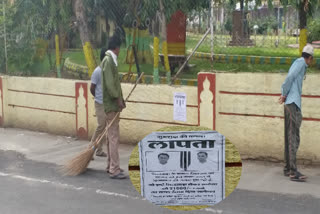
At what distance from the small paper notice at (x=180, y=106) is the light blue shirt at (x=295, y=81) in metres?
1.94

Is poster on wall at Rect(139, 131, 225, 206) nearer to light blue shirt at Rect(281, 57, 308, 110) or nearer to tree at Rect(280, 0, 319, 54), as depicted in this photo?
light blue shirt at Rect(281, 57, 308, 110)

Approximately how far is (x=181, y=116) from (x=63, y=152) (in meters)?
2.05

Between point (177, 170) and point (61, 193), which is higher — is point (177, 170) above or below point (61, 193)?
above

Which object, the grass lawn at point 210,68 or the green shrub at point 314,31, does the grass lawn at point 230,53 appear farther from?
the green shrub at point 314,31

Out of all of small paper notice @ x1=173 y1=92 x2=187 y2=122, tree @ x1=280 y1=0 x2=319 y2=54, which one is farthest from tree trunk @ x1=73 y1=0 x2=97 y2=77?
tree @ x1=280 y1=0 x2=319 y2=54

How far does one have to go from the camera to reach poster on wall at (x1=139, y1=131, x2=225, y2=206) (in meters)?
1.48

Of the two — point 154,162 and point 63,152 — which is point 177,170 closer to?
point 154,162

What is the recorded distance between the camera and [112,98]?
6.30 metres

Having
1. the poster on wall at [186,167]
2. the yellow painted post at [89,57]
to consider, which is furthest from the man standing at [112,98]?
the poster on wall at [186,167]

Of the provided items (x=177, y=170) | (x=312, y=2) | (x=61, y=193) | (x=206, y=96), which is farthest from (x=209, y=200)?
(x=312, y=2)

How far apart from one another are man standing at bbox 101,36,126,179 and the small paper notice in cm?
152

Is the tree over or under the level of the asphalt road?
over

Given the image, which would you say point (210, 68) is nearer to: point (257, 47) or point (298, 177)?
point (257, 47)

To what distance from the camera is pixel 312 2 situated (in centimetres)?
782
